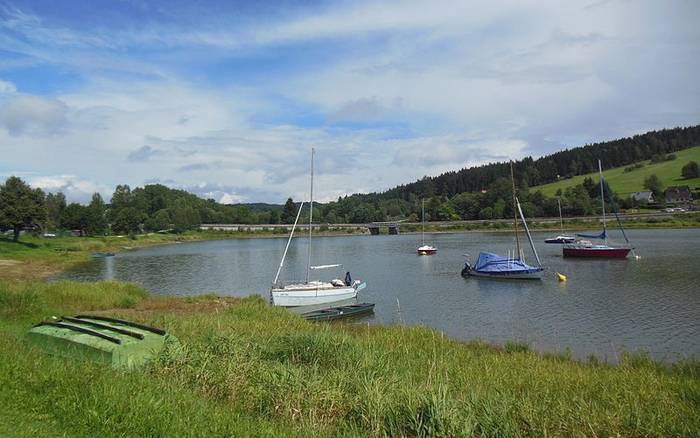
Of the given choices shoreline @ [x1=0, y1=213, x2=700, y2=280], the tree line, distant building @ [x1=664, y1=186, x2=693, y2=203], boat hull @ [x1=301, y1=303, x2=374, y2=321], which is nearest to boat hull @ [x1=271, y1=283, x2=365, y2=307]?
boat hull @ [x1=301, y1=303, x2=374, y2=321]

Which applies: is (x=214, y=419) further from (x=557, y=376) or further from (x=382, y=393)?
(x=557, y=376)

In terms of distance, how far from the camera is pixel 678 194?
17112cm

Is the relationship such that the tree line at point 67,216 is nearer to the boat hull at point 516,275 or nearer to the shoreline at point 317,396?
the boat hull at point 516,275

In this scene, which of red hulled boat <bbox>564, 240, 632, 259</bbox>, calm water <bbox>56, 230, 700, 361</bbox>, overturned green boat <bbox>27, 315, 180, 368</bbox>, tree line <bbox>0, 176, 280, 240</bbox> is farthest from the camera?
tree line <bbox>0, 176, 280, 240</bbox>

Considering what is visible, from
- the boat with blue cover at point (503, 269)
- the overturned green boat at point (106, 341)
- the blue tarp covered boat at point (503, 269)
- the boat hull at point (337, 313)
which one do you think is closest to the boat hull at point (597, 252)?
the boat with blue cover at point (503, 269)

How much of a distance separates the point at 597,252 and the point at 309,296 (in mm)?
51652

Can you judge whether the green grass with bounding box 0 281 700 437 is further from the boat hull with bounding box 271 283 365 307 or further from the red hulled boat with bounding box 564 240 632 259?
the red hulled boat with bounding box 564 240 632 259

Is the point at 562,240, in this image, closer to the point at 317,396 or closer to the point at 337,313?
the point at 337,313

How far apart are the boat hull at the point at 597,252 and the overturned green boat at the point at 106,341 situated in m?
69.0

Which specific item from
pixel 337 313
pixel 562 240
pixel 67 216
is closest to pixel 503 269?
pixel 337 313

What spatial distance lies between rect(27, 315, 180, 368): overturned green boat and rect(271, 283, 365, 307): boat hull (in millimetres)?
21425

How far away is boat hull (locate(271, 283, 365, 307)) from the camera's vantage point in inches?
1368

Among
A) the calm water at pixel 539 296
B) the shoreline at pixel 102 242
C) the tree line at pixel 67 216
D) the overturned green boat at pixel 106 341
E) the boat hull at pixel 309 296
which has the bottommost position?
the calm water at pixel 539 296

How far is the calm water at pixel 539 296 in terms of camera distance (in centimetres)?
2559
